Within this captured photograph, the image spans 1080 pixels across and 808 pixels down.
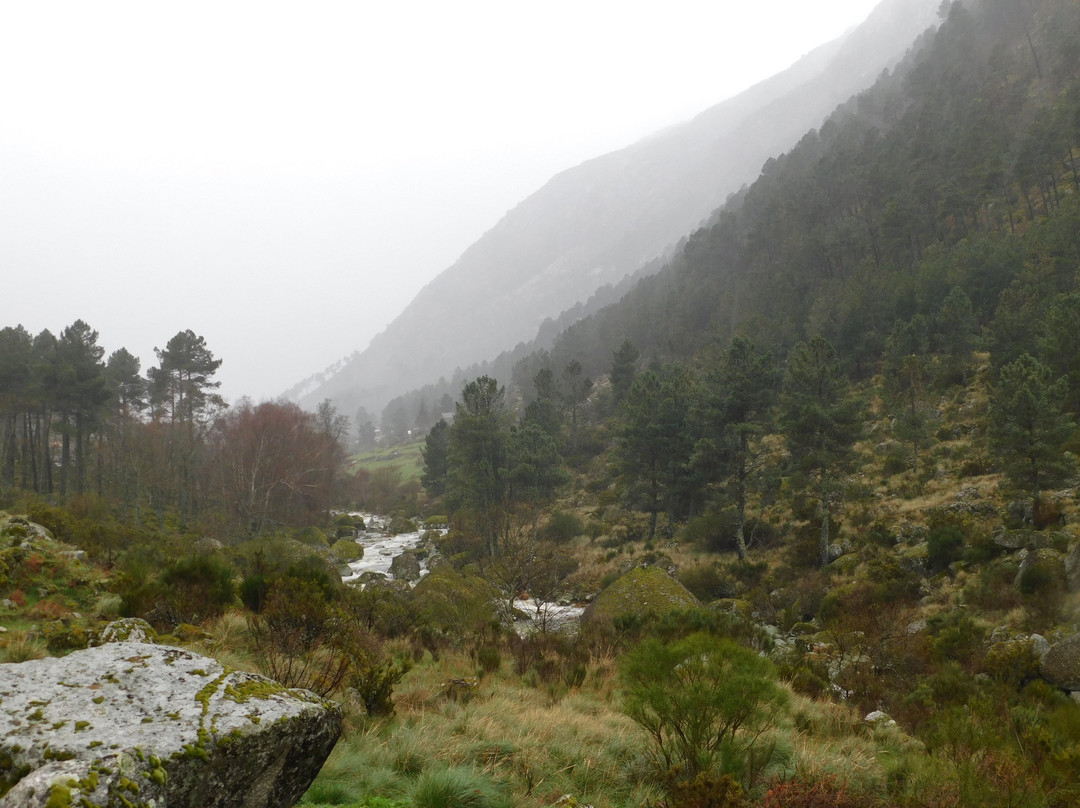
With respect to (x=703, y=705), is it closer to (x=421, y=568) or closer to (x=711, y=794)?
(x=711, y=794)

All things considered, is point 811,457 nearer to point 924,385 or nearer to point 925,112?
point 924,385

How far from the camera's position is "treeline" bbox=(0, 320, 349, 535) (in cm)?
3559

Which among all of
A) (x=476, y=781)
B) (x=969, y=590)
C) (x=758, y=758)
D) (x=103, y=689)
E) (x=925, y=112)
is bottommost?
(x=969, y=590)

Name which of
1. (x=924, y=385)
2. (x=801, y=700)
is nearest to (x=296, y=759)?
(x=801, y=700)

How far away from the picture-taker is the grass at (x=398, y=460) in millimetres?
83869

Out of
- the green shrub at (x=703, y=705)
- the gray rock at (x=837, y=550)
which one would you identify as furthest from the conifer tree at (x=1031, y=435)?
the green shrub at (x=703, y=705)

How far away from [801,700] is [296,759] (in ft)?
28.5

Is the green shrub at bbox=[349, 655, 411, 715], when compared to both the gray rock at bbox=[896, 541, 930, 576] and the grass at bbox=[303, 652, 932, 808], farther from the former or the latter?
the gray rock at bbox=[896, 541, 930, 576]

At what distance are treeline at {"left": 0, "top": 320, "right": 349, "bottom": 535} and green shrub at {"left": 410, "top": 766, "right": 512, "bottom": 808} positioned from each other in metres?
33.5

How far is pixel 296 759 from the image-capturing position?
367cm

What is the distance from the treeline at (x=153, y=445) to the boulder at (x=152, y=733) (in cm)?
3341

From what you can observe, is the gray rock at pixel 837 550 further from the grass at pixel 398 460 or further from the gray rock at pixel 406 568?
the grass at pixel 398 460

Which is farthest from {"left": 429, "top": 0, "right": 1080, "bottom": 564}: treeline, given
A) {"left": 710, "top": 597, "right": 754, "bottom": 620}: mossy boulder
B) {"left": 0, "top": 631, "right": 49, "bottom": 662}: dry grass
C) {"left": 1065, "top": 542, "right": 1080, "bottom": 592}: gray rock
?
{"left": 0, "top": 631, "right": 49, "bottom": 662}: dry grass

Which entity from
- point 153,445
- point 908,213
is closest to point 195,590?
point 153,445
